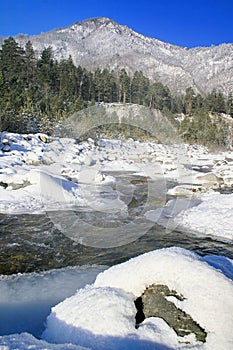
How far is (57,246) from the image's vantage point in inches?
271

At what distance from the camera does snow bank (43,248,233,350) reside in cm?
300

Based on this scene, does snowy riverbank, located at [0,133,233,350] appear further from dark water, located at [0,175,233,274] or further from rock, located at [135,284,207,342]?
dark water, located at [0,175,233,274]

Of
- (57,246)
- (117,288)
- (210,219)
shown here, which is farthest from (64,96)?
(117,288)

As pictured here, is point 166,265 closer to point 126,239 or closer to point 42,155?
point 126,239

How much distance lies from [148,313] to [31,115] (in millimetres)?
29781

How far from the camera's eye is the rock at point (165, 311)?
3.09 metres

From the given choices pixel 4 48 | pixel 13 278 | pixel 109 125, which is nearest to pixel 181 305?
pixel 13 278

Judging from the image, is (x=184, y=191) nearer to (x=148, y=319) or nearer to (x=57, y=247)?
(x=57, y=247)

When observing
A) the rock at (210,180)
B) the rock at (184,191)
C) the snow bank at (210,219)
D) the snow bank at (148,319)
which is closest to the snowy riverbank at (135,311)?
the snow bank at (148,319)

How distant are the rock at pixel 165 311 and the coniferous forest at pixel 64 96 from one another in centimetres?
2420

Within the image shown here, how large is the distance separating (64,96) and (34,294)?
43203 mm

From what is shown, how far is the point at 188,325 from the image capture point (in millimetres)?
3127

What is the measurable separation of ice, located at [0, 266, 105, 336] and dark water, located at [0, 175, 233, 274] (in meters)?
0.38

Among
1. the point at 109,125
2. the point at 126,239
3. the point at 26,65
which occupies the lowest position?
the point at 126,239
